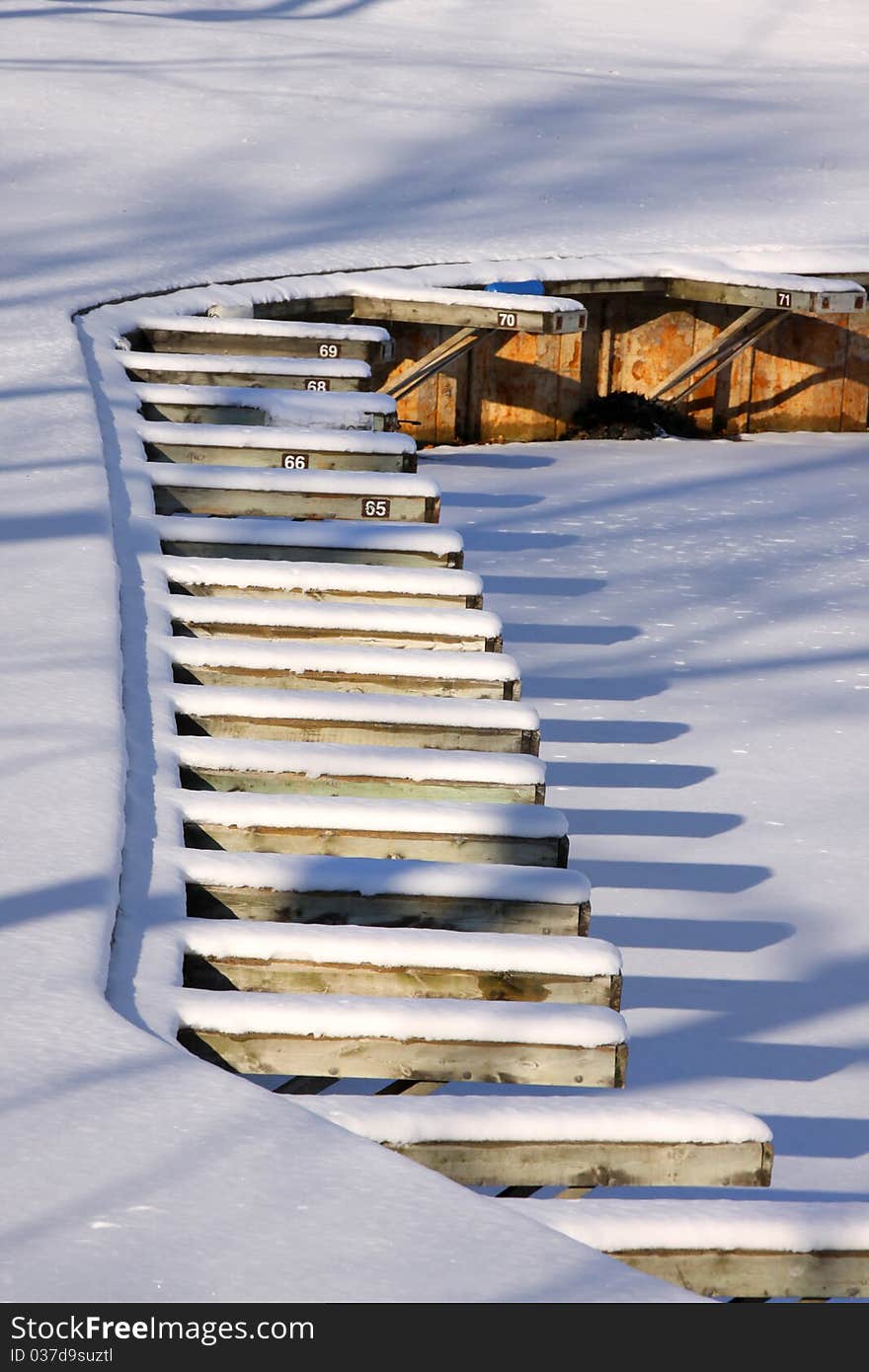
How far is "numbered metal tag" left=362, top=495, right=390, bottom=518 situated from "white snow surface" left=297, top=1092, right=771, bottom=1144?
3.02 m

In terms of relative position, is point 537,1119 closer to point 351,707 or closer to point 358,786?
point 358,786

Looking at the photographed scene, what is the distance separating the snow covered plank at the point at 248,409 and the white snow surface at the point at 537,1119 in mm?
3756

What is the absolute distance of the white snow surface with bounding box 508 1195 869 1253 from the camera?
2.46 m

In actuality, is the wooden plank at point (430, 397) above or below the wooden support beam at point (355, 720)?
above

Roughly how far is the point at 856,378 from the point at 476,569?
307cm

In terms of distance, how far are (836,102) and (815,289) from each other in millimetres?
3669

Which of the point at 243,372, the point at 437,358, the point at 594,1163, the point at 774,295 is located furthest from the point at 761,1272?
the point at 774,295

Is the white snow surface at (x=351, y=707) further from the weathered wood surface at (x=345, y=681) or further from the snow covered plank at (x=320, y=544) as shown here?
the snow covered plank at (x=320, y=544)

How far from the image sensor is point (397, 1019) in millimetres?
2908

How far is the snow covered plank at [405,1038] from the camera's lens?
287cm

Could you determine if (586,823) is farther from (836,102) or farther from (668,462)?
(836,102)

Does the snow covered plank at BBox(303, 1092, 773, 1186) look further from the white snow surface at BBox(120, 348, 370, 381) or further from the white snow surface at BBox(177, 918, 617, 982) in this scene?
the white snow surface at BBox(120, 348, 370, 381)

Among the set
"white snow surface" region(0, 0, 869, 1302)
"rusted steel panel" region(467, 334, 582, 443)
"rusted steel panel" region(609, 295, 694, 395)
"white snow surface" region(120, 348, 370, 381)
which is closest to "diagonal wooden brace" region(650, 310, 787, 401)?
"rusted steel panel" region(609, 295, 694, 395)

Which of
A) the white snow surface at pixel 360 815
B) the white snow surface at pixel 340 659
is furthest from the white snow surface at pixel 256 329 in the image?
the white snow surface at pixel 360 815
